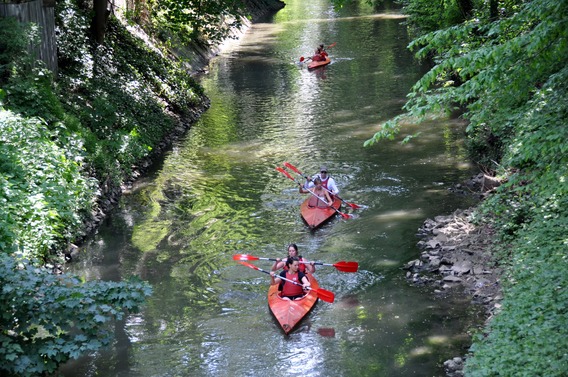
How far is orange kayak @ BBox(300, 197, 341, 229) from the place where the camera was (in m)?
15.3

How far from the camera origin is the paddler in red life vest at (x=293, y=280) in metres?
12.1

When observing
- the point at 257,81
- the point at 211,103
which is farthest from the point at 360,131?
the point at 257,81

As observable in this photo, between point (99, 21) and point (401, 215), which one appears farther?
point (99, 21)

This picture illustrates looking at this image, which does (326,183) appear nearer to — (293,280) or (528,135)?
(293,280)

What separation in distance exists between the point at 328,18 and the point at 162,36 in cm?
2341

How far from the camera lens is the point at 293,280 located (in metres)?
12.2

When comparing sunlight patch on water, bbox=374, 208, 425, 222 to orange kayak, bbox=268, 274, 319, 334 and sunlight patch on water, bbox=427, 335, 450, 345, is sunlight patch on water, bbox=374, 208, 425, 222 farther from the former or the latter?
sunlight patch on water, bbox=427, 335, 450, 345

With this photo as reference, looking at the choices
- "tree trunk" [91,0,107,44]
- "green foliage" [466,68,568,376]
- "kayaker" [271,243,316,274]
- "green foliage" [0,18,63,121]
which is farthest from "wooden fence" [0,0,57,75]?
"green foliage" [466,68,568,376]

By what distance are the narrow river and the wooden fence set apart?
401 centimetres

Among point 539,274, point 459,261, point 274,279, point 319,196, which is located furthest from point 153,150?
point 539,274

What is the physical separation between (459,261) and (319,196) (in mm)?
4394

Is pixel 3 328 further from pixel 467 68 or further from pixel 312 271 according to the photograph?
pixel 467 68

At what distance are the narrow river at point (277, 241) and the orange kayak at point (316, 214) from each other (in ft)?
0.58

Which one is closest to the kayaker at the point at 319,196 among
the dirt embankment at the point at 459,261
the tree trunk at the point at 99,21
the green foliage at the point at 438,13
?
the dirt embankment at the point at 459,261
